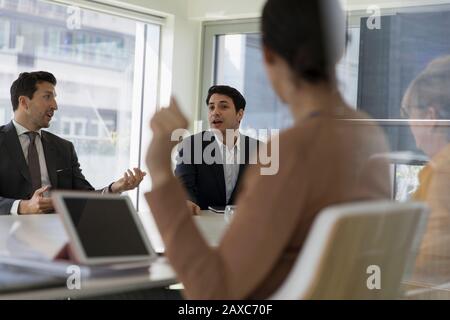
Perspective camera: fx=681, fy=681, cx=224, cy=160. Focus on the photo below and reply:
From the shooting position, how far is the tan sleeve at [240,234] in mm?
1066

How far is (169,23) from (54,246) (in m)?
4.28

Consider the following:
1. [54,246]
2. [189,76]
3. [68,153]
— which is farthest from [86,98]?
[54,246]

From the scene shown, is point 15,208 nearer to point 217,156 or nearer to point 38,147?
point 38,147

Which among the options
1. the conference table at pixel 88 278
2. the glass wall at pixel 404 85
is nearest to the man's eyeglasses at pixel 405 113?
the glass wall at pixel 404 85

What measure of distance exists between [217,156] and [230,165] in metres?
0.23

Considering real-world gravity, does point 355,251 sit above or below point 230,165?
below

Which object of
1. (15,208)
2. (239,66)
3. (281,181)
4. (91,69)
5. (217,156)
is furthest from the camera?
(239,66)

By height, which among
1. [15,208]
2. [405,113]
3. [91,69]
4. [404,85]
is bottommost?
[15,208]

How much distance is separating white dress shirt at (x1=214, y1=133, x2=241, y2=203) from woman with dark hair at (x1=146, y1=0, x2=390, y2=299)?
2093mm

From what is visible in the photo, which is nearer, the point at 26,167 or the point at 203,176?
the point at 26,167

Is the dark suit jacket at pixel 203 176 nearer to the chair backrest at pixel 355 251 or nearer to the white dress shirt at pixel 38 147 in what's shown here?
the white dress shirt at pixel 38 147

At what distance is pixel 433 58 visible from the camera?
160 inches

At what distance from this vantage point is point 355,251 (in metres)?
1.13

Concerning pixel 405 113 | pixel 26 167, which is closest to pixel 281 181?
pixel 26 167
